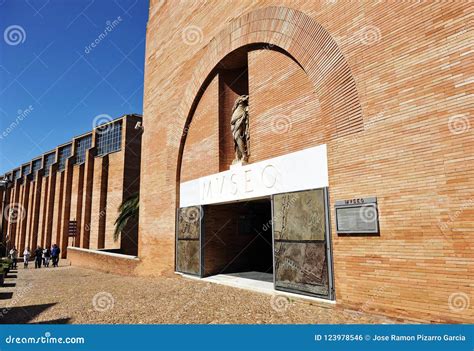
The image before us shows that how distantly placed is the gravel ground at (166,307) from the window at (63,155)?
88.7ft

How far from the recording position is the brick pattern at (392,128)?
4973 millimetres

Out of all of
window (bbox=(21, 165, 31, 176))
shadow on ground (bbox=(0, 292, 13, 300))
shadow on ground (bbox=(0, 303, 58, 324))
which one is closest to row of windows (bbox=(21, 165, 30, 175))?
window (bbox=(21, 165, 31, 176))

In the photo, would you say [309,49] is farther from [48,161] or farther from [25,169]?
[25,169]

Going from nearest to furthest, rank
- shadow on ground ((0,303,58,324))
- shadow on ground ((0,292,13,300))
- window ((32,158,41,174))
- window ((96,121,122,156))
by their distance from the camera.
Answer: shadow on ground ((0,303,58,324))
shadow on ground ((0,292,13,300))
window ((96,121,122,156))
window ((32,158,41,174))

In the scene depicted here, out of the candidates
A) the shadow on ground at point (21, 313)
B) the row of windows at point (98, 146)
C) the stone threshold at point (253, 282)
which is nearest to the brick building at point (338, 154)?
the stone threshold at point (253, 282)

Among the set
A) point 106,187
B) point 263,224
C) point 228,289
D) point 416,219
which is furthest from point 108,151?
point 416,219

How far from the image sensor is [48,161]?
37.9 metres

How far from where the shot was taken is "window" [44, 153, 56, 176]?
3703 centimetres

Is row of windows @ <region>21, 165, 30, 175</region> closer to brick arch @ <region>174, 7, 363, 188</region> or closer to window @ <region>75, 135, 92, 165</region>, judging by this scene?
window @ <region>75, 135, 92, 165</region>

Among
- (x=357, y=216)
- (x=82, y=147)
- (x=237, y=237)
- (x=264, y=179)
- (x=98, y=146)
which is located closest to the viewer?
(x=357, y=216)

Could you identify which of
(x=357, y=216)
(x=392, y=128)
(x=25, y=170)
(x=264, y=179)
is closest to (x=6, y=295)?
(x=264, y=179)

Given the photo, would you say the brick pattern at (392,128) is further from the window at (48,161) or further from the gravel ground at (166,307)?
the window at (48,161)

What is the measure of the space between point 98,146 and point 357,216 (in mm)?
27377

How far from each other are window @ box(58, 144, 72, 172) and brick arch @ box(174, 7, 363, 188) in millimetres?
28012
